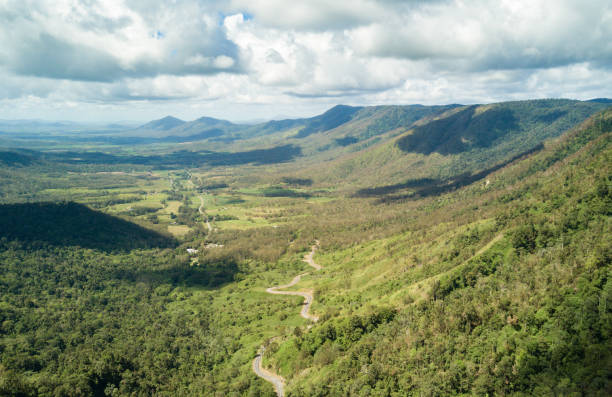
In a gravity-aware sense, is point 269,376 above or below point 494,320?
below

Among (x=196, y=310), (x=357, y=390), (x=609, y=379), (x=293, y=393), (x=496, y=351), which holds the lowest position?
(x=196, y=310)

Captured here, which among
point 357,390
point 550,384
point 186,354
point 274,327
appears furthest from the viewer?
point 274,327

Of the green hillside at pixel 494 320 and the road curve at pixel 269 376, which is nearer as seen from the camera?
the green hillside at pixel 494 320

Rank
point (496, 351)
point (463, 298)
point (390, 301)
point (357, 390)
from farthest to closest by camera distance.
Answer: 1. point (390, 301)
2. point (463, 298)
3. point (357, 390)
4. point (496, 351)

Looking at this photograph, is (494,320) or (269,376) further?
(269,376)

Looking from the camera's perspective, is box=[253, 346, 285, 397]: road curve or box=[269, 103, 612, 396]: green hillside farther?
box=[253, 346, 285, 397]: road curve

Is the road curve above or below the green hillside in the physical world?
below

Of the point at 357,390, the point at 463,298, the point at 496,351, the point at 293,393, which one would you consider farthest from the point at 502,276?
the point at 293,393

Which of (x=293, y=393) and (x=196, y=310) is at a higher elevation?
(x=293, y=393)

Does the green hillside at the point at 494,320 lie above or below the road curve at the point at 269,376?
above

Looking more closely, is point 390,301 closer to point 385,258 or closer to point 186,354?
point 385,258

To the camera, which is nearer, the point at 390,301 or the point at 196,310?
the point at 390,301
